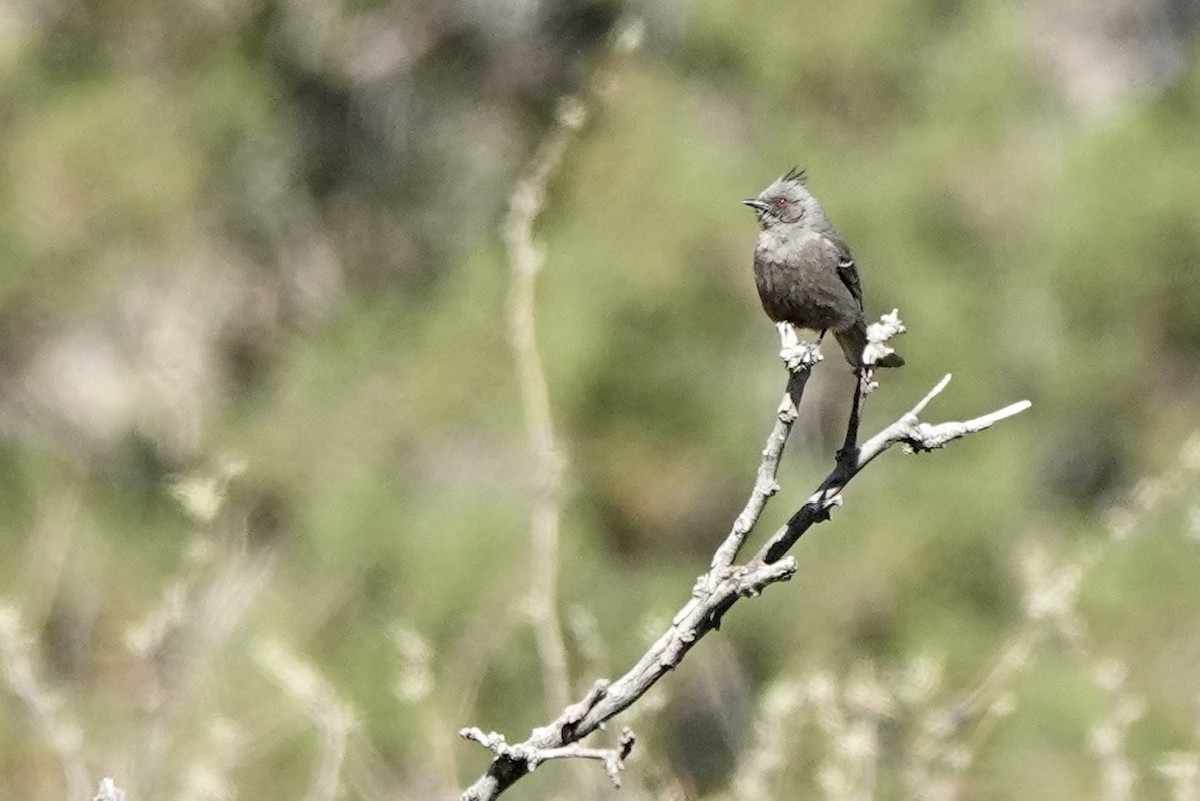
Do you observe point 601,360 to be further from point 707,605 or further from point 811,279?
point 707,605

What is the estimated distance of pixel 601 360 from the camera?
941 centimetres

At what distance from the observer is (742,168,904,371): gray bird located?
12.1ft

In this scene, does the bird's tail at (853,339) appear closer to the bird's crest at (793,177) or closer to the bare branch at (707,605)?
the bird's crest at (793,177)

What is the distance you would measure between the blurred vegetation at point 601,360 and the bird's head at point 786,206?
10.7 feet

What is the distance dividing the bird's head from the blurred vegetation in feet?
10.7

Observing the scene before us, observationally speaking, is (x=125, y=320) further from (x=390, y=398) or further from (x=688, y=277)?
(x=688, y=277)

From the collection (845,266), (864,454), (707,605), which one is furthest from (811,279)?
(707,605)

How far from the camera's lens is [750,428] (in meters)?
9.34

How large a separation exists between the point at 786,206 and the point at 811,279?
41 centimetres

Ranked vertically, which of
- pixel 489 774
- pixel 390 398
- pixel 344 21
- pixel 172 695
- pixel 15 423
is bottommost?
pixel 489 774

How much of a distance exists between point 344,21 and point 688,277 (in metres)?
4.25

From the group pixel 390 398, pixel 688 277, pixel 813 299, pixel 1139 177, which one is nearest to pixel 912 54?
pixel 1139 177

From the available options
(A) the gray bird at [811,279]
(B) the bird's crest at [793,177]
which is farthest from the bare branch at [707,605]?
(B) the bird's crest at [793,177]

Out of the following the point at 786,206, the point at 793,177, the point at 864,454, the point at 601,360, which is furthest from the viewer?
the point at 601,360
